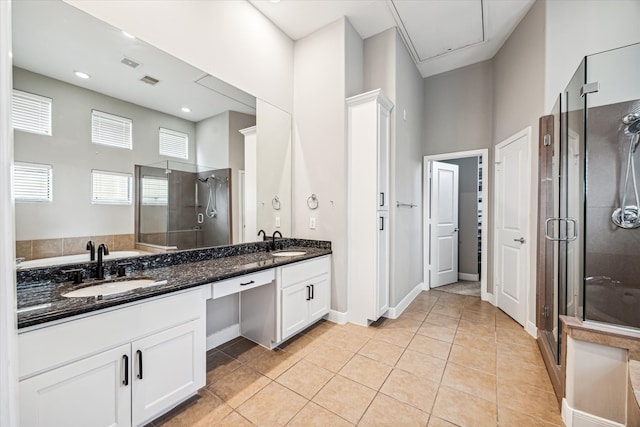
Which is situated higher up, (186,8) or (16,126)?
(186,8)

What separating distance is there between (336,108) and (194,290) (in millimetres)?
2272

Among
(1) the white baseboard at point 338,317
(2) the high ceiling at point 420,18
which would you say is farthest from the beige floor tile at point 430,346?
(2) the high ceiling at point 420,18

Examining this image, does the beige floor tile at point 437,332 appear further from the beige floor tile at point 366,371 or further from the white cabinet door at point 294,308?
the white cabinet door at point 294,308

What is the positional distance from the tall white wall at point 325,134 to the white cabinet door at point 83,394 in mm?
2013

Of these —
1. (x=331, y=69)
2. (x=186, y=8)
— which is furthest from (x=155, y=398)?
(x=331, y=69)

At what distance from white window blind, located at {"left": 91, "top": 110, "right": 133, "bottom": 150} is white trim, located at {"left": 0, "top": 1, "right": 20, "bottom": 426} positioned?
149cm

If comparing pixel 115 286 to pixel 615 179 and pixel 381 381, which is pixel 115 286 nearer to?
pixel 381 381

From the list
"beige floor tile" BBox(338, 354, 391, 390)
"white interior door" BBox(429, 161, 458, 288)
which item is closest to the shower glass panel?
"beige floor tile" BBox(338, 354, 391, 390)

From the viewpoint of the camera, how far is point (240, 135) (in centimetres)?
263

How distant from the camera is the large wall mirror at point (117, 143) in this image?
4.77 ft

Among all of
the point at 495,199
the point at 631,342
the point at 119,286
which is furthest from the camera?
the point at 495,199

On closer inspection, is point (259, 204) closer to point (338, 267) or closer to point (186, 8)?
point (338, 267)

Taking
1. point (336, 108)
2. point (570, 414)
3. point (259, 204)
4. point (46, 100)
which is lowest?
point (570, 414)

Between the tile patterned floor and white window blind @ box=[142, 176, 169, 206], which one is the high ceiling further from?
the tile patterned floor
